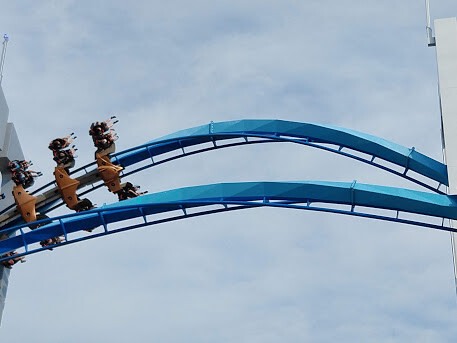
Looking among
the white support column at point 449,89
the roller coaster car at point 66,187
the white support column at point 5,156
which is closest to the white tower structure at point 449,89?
the white support column at point 449,89

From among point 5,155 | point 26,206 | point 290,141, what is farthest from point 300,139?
point 5,155

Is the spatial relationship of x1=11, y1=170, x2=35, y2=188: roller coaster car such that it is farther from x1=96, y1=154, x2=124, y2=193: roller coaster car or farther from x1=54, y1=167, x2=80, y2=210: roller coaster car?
x1=96, y1=154, x2=124, y2=193: roller coaster car

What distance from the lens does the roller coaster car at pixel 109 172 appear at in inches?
873

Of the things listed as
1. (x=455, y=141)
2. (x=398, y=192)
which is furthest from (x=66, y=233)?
(x=455, y=141)

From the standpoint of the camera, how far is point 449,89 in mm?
21484

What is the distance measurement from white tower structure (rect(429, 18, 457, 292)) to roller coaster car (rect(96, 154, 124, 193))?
338 inches

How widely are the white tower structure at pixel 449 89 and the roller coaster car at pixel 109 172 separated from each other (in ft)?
28.2

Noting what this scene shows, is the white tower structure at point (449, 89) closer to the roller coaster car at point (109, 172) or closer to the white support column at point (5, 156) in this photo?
the roller coaster car at point (109, 172)

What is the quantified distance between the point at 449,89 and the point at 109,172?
30.4ft

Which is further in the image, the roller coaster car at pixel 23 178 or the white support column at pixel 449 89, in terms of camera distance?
the roller coaster car at pixel 23 178

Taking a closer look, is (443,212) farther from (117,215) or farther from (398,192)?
(117,215)

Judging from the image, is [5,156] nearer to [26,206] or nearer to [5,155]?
[5,155]

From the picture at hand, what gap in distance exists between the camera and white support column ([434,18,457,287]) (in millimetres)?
19656

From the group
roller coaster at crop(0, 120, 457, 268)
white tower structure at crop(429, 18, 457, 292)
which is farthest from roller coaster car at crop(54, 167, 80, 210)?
white tower structure at crop(429, 18, 457, 292)
